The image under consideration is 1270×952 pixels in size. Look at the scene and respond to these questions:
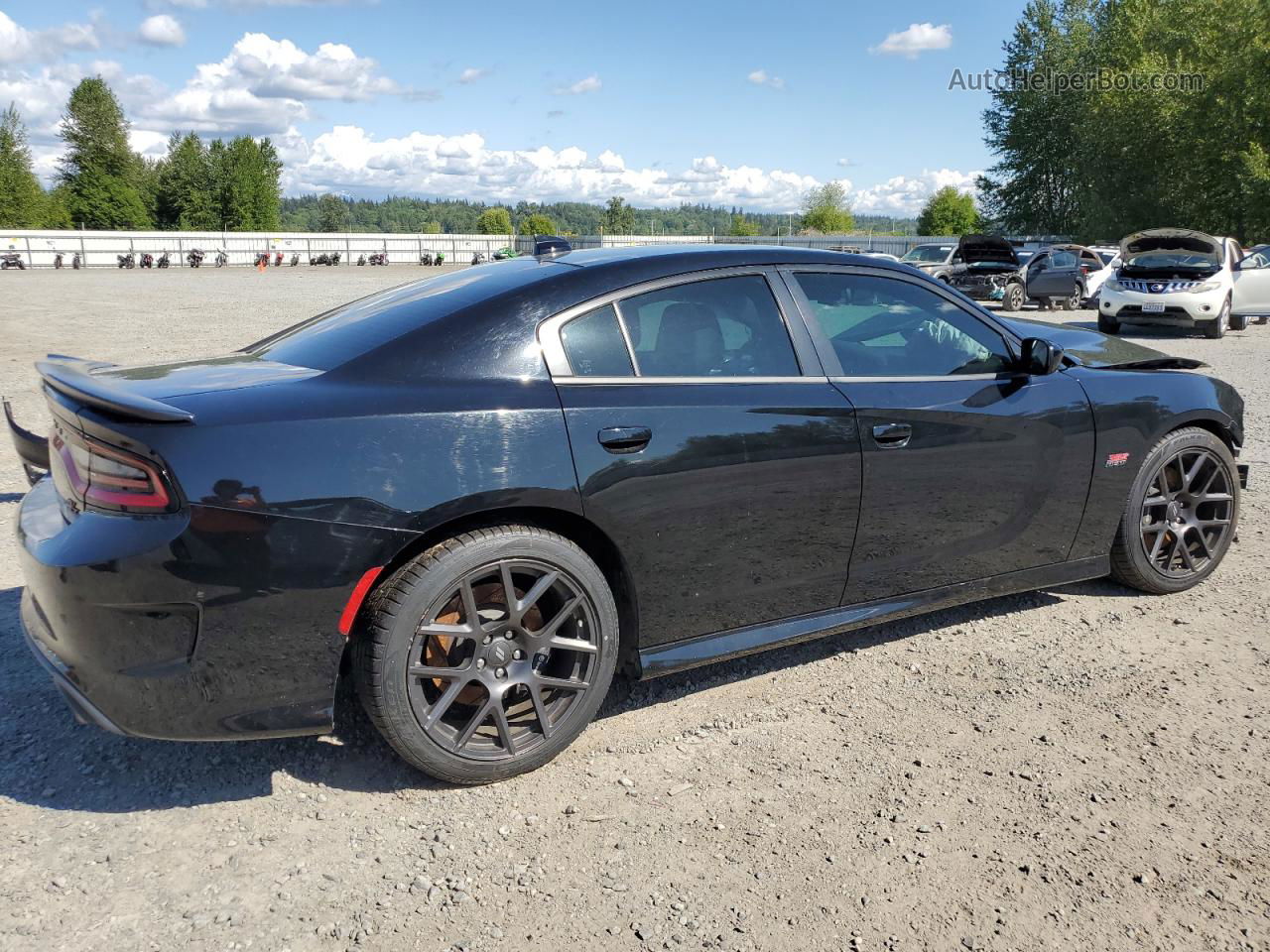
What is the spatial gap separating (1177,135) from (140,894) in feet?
172

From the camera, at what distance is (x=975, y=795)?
2.92 meters

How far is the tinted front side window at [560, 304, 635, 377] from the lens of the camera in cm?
307

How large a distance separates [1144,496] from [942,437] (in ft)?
4.31

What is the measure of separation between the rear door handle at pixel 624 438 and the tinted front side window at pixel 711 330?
23 cm

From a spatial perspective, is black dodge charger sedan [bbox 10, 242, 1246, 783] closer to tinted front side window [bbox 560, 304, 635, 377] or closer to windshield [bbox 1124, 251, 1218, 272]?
tinted front side window [bbox 560, 304, 635, 377]

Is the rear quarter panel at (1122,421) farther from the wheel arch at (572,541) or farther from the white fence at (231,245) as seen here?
the white fence at (231,245)

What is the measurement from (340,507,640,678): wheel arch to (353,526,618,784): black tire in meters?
0.04

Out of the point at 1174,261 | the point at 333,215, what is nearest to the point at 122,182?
the point at 333,215

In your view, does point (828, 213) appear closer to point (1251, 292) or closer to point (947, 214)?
point (947, 214)

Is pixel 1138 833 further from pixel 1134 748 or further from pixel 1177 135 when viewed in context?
pixel 1177 135

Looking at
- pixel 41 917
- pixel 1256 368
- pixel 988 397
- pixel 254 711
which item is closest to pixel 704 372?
pixel 988 397

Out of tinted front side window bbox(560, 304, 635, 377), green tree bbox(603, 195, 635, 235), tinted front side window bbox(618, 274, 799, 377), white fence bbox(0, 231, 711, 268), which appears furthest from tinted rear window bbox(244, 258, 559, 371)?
green tree bbox(603, 195, 635, 235)

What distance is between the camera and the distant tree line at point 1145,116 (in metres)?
40.7

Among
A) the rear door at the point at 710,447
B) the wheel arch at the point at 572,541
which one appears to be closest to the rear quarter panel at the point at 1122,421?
the rear door at the point at 710,447
